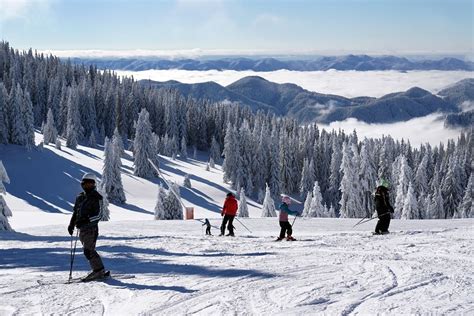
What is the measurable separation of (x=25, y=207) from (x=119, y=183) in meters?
12.0

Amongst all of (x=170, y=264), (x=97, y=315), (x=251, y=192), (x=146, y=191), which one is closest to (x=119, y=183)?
(x=146, y=191)

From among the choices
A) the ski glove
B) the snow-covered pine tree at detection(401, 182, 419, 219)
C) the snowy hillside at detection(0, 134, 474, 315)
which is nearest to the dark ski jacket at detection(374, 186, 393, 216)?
the snowy hillside at detection(0, 134, 474, 315)

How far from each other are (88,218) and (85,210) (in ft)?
0.56

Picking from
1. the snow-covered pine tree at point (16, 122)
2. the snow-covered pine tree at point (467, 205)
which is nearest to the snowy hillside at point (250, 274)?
the snow-covered pine tree at point (16, 122)

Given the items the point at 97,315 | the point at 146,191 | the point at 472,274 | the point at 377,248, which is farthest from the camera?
the point at 146,191

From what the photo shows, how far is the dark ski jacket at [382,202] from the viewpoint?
59.0ft

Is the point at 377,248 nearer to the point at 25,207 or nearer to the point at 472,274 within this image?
the point at 472,274

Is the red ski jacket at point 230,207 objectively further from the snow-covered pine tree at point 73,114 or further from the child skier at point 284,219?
the snow-covered pine tree at point 73,114

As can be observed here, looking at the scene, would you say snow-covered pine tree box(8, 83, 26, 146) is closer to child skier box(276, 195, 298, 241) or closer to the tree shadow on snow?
the tree shadow on snow

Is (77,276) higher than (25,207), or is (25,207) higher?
(77,276)

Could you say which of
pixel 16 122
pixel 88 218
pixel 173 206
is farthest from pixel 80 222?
pixel 16 122

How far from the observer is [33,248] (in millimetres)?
15016

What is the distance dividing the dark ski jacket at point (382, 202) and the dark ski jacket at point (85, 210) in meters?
11.1

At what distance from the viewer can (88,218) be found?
10000 millimetres
